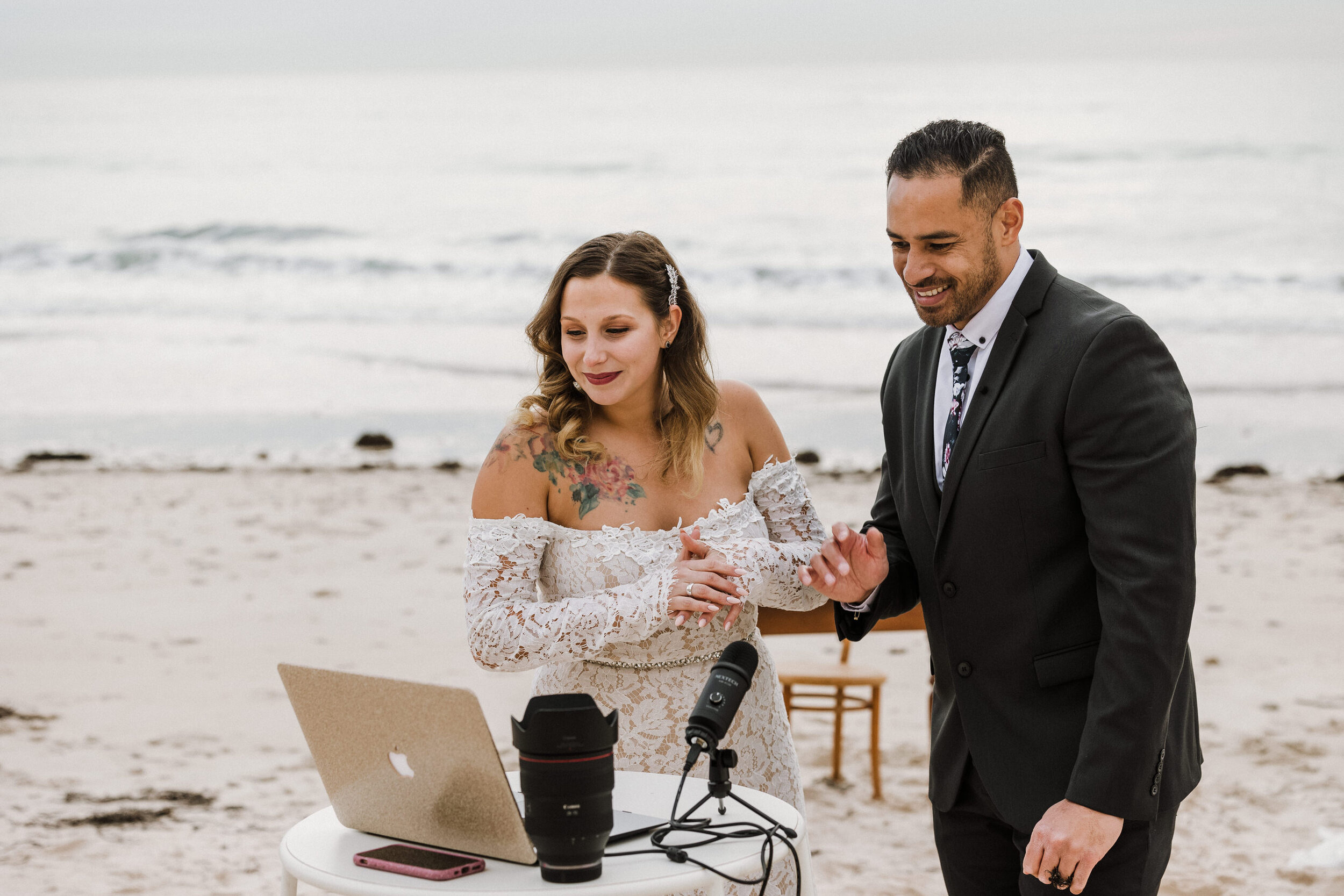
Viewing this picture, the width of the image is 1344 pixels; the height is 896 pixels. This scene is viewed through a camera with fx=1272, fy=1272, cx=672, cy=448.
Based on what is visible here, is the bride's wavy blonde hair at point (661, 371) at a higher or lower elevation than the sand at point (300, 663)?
higher

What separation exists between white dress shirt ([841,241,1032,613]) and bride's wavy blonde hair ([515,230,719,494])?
0.73 m

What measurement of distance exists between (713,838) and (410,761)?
53 centimetres

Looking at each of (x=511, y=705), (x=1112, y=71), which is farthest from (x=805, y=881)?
(x=1112, y=71)

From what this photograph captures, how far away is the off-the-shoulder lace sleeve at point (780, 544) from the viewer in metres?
2.87

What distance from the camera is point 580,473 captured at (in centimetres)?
296

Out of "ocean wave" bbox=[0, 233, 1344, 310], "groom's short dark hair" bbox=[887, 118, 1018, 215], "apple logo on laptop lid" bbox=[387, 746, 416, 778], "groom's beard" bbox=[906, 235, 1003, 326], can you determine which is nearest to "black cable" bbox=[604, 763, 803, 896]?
"apple logo on laptop lid" bbox=[387, 746, 416, 778]

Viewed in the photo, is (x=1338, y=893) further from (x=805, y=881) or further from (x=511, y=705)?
(x=511, y=705)

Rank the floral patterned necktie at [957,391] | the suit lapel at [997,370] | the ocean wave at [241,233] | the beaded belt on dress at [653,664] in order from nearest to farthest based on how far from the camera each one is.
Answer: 1. the suit lapel at [997,370]
2. the floral patterned necktie at [957,391]
3. the beaded belt on dress at [653,664]
4. the ocean wave at [241,233]

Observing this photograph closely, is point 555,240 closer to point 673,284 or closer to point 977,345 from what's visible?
point 673,284

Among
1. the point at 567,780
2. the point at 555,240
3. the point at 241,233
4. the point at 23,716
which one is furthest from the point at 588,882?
the point at 241,233

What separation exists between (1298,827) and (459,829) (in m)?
3.93

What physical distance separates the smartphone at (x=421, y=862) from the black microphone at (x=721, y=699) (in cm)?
38

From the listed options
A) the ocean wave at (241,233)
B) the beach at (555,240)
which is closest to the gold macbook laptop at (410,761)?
the beach at (555,240)

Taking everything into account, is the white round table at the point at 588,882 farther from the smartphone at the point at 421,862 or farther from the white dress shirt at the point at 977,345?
the white dress shirt at the point at 977,345
